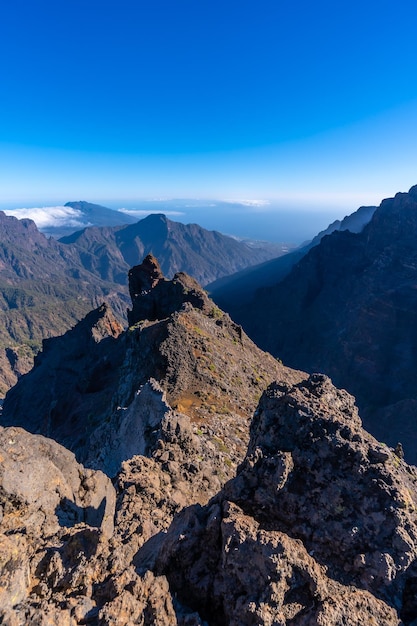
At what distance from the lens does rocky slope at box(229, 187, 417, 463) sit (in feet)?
226

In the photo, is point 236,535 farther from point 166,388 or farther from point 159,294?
point 159,294

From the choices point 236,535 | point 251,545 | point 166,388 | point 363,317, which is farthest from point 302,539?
point 363,317

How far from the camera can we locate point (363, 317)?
7981 cm

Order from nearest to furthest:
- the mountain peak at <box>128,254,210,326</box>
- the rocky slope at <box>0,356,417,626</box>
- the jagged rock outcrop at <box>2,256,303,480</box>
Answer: the rocky slope at <box>0,356,417,626</box> < the jagged rock outcrop at <box>2,256,303,480</box> < the mountain peak at <box>128,254,210,326</box>

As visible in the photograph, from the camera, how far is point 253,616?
5.64 meters

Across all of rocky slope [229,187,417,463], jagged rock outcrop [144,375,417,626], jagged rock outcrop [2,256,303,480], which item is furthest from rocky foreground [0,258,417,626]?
rocky slope [229,187,417,463]

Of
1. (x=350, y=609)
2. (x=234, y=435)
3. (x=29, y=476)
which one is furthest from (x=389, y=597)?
(x=234, y=435)

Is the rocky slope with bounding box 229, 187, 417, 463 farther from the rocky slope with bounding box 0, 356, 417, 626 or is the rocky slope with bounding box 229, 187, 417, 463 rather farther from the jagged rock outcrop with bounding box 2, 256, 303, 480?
the rocky slope with bounding box 0, 356, 417, 626

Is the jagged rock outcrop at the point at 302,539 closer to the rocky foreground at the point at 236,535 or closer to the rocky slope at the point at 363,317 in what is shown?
the rocky foreground at the point at 236,535

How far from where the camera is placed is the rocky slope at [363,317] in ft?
226

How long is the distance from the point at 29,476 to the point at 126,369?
78.1ft

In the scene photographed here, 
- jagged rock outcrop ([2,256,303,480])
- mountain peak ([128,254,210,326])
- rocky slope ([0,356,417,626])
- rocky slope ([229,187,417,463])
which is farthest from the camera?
rocky slope ([229,187,417,463])

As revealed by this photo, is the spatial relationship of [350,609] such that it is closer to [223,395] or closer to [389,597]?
[389,597]

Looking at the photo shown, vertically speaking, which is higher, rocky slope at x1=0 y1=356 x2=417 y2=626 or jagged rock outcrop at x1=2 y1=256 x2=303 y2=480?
rocky slope at x1=0 y1=356 x2=417 y2=626
